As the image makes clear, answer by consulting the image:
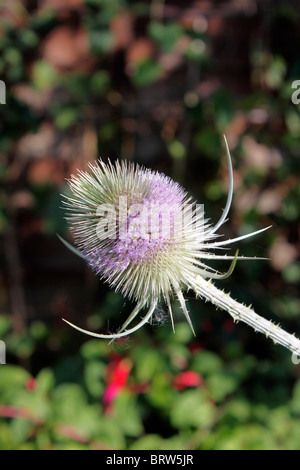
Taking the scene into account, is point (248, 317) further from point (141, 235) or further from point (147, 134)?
point (147, 134)

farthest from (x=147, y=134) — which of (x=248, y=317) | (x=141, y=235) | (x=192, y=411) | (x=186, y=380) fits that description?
(x=248, y=317)

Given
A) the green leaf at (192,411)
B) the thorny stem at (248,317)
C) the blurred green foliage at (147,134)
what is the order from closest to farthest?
1. the thorny stem at (248,317)
2. the green leaf at (192,411)
3. the blurred green foliage at (147,134)

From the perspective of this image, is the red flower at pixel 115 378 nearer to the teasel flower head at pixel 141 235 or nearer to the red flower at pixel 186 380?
the red flower at pixel 186 380

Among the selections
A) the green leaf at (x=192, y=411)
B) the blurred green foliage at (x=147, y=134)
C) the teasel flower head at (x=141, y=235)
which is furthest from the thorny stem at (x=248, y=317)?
the blurred green foliage at (x=147, y=134)

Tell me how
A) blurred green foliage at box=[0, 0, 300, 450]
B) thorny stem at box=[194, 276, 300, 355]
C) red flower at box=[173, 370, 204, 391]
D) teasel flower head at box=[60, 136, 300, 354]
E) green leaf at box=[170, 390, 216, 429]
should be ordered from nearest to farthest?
thorny stem at box=[194, 276, 300, 355] < teasel flower head at box=[60, 136, 300, 354] < green leaf at box=[170, 390, 216, 429] < red flower at box=[173, 370, 204, 391] < blurred green foliage at box=[0, 0, 300, 450]

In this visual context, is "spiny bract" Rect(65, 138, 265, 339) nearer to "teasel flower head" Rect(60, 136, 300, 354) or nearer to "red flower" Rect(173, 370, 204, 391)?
"teasel flower head" Rect(60, 136, 300, 354)

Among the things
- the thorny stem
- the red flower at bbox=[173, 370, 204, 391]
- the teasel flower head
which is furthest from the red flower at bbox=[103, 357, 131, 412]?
the thorny stem
